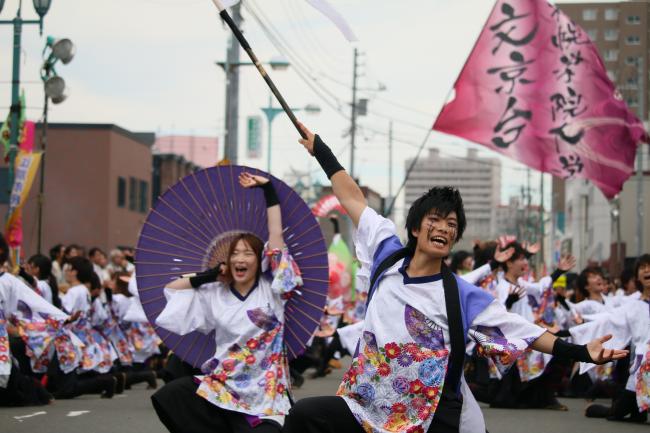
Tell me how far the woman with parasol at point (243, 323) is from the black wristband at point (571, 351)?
2.79 m

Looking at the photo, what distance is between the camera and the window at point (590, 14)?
101625mm

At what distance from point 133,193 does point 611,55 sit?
6325 centimetres

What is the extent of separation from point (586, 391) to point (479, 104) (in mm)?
4186

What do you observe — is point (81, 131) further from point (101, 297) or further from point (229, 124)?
point (101, 297)

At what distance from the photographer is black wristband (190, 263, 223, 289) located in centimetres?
820

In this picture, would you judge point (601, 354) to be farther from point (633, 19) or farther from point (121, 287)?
point (633, 19)

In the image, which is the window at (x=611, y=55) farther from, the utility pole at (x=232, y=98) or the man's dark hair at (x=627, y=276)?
the man's dark hair at (x=627, y=276)

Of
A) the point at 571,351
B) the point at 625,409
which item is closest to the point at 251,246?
the point at 571,351

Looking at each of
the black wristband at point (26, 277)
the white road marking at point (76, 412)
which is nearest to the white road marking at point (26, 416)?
the white road marking at point (76, 412)

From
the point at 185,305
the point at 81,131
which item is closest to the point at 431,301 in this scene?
the point at 185,305

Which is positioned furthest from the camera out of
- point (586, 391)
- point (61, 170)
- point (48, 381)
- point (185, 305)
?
point (61, 170)

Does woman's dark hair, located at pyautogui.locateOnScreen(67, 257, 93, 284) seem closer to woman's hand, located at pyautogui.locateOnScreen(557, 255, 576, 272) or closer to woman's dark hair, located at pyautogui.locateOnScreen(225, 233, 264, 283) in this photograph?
woman's hand, located at pyautogui.locateOnScreen(557, 255, 576, 272)

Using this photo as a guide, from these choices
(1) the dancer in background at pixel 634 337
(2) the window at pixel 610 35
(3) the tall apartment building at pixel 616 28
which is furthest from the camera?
(2) the window at pixel 610 35

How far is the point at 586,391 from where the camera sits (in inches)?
632
